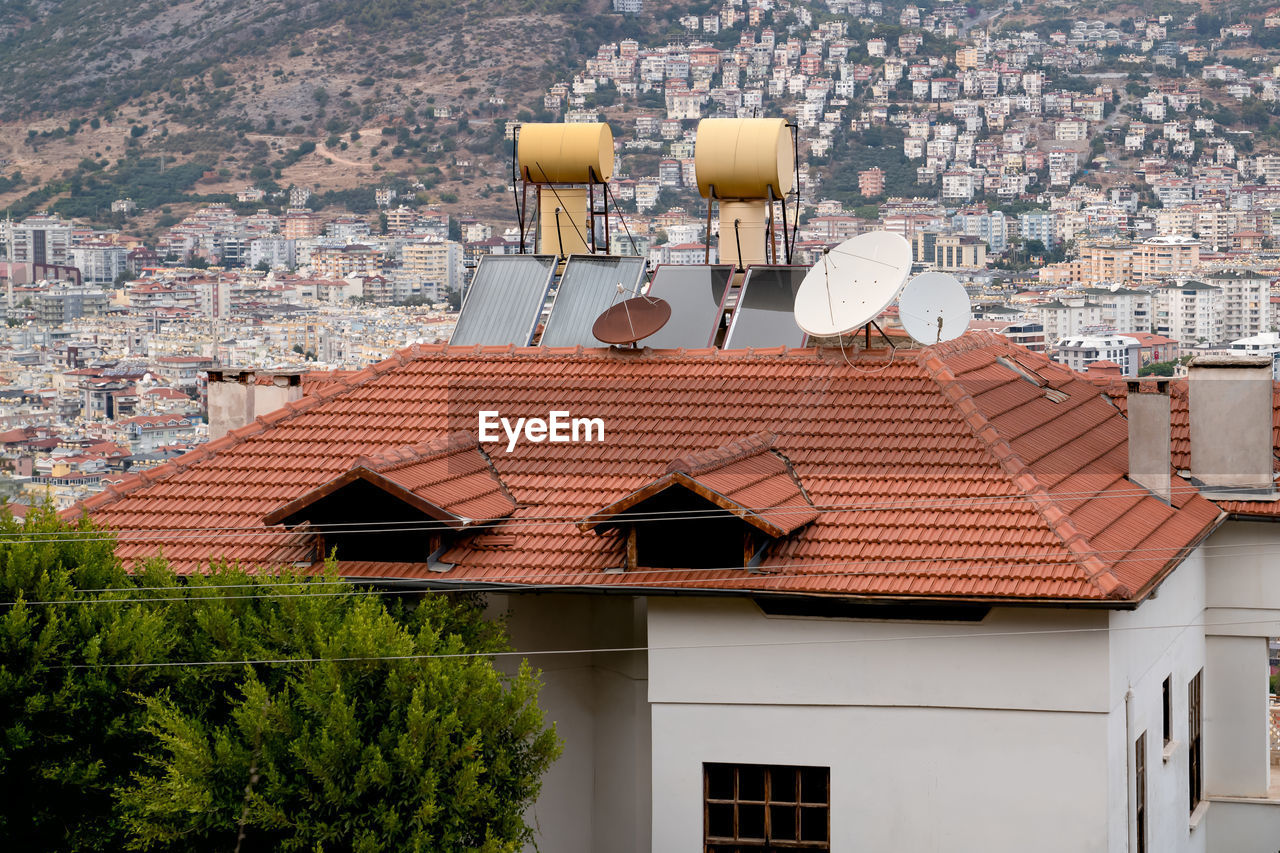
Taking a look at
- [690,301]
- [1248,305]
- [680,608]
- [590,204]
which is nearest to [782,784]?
[680,608]

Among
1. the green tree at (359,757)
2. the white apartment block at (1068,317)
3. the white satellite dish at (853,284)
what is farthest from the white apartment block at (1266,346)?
the white apartment block at (1068,317)

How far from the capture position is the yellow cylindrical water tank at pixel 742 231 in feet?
59.4

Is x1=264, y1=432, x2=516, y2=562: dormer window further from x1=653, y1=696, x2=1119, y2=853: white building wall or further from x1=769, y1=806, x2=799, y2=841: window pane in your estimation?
x1=769, y1=806, x2=799, y2=841: window pane

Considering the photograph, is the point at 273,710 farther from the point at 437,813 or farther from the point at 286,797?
the point at 437,813

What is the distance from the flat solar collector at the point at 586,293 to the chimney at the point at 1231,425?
5225mm

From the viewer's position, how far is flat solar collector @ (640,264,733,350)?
15531 millimetres

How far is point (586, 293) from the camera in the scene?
55.1 feet

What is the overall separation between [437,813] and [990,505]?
439cm

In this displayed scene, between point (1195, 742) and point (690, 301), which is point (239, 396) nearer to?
point (690, 301)

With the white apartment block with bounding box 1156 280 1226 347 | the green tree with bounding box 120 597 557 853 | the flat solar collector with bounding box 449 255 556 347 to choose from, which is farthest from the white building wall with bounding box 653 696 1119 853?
the white apartment block with bounding box 1156 280 1226 347

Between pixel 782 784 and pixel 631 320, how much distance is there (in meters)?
4.59

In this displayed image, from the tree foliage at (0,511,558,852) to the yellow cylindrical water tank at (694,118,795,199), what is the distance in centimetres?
693

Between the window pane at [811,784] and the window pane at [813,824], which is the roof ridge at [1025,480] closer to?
the window pane at [811,784]

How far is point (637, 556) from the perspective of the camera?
39.1ft
